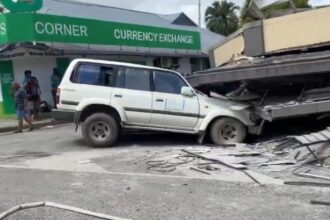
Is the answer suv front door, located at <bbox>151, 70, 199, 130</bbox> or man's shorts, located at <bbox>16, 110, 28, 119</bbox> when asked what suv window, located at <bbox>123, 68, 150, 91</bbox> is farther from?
man's shorts, located at <bbox>16, 110, 28, 119</bbox>

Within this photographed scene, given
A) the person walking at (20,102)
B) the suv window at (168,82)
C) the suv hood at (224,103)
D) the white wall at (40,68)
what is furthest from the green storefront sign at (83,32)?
the suv hood at (224,103)

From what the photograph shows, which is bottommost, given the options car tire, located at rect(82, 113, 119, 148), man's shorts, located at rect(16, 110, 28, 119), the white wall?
car tire, located at rect(82, 113, 119, 148)

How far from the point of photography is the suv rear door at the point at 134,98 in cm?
1215

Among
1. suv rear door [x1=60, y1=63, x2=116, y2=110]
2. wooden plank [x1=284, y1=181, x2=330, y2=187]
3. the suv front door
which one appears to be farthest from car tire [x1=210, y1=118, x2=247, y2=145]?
wooden plank [x1=284, y1=181, x2=330, y2=187]

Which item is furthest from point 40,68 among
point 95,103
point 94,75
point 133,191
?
point 133,191

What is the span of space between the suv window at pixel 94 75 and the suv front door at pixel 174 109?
1041 millimetres

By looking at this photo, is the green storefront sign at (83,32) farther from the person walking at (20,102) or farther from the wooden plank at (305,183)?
the wooden plank at (305,183)

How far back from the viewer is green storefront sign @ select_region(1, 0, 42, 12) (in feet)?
66.1

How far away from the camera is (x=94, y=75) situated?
12305 millimetres

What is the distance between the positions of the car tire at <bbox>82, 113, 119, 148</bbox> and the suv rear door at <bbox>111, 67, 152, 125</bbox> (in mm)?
341

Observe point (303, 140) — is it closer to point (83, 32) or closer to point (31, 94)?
A: point (31, 94)

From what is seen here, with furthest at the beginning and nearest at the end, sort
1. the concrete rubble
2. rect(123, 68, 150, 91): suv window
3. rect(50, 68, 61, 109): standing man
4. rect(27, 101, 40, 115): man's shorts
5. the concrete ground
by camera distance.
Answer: rect(50, 68, 61, 109): standing man → rect(27, 101, 40, 115): man's shorts → rect(123, 68, 150, 91): suv window → the concrete rubble → the concrete ground

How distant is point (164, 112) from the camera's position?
478 inches

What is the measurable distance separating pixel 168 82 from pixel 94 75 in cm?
159
